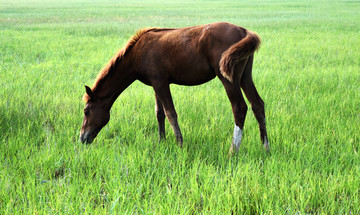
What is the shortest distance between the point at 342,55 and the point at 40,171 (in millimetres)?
8800

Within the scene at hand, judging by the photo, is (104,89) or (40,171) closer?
(40,171)

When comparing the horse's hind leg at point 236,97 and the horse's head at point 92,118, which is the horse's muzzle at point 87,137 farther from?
the horse's hind leg at point 236,97

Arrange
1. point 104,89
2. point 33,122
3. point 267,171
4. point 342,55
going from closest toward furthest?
point 267,171 < point 104,89 < point 33,122 < point 342,55

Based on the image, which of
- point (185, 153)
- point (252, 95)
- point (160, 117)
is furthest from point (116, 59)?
point (252, 95)

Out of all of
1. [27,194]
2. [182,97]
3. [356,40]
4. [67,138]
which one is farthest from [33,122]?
[356,40]

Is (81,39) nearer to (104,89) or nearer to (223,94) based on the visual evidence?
(223,94)

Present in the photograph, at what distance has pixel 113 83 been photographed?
378 cm

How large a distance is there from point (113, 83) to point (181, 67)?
81 cm

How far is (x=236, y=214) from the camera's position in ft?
8.37

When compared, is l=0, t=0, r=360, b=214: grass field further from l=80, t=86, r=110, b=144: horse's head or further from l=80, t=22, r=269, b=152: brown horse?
l=80, t=22, r=269, b=152: brown horse

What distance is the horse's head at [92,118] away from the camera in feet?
12.4

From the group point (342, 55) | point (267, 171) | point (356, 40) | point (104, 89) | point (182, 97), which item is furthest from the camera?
point (356, 40)

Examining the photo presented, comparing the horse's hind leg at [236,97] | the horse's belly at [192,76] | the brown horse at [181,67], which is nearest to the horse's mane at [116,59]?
the brown horse at [181,67]

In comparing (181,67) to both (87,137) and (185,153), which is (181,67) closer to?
(185,153)
